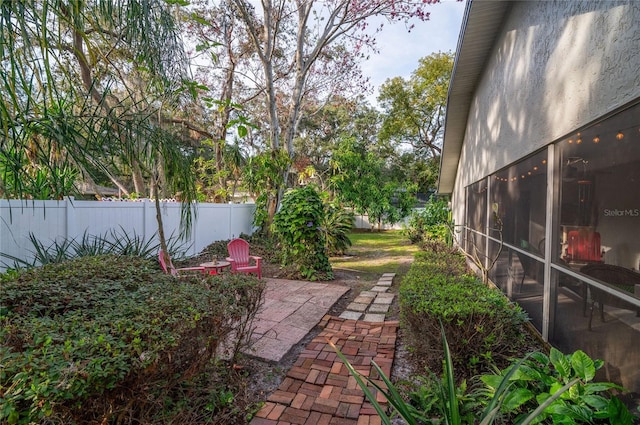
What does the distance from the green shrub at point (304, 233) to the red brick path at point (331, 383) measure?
289cm

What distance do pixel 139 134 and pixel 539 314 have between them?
420 centimetres

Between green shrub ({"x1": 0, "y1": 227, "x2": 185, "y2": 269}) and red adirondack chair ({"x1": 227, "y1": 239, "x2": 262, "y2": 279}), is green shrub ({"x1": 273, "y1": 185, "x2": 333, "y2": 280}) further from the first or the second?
green shrub ({"x1": 0, "y1": 227, "x2": 185, "y2": 269})

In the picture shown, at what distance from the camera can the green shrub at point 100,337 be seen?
136 centimetres

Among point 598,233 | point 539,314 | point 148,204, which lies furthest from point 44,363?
point 148,204

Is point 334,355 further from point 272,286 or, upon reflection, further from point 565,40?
point 565,40

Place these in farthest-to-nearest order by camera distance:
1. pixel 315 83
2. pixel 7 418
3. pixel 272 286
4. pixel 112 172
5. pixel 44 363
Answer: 1. pixel 315 83
2. pixel 272 286
3. pixel 112 172
4. pixel 44 363
5. pixel 7 418

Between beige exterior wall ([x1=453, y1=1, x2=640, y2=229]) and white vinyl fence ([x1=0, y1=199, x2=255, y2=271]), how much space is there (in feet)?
12.1

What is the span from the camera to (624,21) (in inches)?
79.9

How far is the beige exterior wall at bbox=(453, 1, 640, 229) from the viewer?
2066 millimetres

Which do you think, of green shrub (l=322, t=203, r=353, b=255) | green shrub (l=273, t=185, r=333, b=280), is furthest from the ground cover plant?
green shrub (l=322, t=203, r=353, b=255)

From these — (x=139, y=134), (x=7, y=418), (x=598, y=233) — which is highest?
(x=139, y=134)

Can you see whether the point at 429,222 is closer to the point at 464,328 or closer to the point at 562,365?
the point at 464,328

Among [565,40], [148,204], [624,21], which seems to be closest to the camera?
[624,21]

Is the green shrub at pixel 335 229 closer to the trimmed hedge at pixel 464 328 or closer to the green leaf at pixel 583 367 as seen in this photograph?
the trimmed hedge at pixel 464 328
